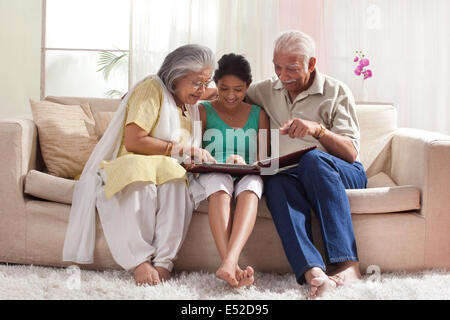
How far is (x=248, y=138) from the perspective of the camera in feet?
7.22

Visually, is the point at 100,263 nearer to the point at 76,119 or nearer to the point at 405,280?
the point at 76,119

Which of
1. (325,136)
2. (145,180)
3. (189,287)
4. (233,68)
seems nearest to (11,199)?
(145,180)

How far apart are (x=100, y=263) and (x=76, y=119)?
2.72 ft

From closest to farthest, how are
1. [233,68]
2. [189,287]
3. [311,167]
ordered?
[189,287] < [311,167] < [233,68]

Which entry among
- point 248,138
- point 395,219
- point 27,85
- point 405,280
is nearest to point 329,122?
point 248,138

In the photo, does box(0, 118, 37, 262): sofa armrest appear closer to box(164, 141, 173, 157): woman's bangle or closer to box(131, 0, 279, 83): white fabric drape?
box(164, 141, 173, 157): woman's bangle

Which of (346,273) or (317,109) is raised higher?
(317,109)

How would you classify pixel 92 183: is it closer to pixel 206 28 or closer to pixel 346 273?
pixel 346 273

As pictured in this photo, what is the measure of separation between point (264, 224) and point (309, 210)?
194 mm

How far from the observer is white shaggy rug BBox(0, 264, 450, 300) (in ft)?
5.12

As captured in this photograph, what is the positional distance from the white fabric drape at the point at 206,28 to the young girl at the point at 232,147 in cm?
200

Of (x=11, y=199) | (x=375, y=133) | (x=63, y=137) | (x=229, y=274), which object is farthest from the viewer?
(x=375, y=133)

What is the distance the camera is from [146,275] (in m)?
1.68

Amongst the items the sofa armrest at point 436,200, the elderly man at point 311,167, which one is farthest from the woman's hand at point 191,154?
the sofa armrest at point 436,200
